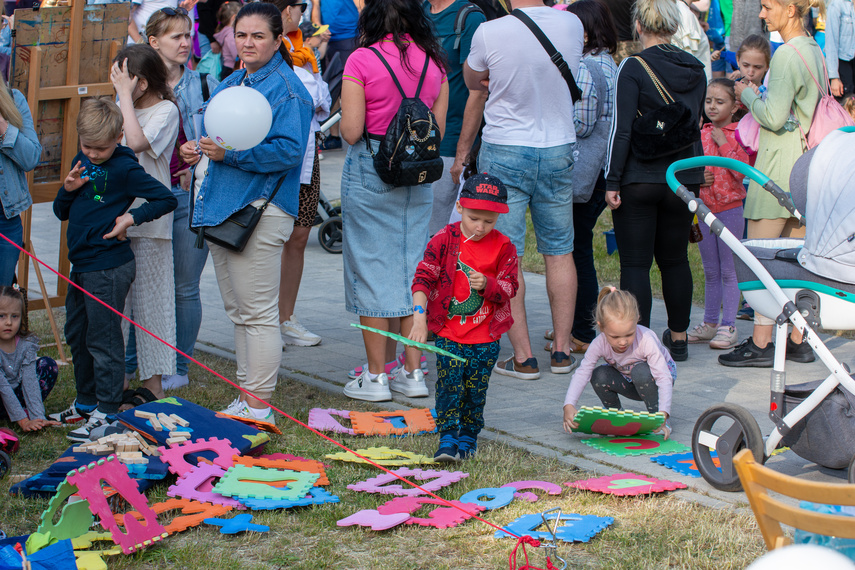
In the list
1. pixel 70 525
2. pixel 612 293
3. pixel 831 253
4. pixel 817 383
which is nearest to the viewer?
pixel 70 525

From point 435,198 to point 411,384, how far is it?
1.46 meters

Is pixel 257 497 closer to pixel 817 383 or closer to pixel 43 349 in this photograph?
pixel 817 383

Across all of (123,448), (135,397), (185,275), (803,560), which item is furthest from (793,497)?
(185,275)

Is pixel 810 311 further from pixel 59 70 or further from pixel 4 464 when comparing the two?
Answer: pixel 59 70

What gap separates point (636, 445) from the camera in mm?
4637

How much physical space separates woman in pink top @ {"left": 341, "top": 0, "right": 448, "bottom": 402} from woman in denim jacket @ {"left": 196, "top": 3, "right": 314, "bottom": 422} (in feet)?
1.38

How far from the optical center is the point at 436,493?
13.1ft

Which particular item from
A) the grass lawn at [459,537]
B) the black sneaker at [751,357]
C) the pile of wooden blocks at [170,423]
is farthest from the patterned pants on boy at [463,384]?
the black sneaker at [751,357]

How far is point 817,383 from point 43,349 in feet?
16.6

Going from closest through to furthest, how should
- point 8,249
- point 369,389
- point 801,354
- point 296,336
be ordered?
A: point 8,249
point 369,389
point 801,354
point 296,336

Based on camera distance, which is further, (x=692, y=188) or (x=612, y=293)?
(x=692, y=188)

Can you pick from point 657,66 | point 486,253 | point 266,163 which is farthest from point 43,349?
point 657,66

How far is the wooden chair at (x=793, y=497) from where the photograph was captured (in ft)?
6.63

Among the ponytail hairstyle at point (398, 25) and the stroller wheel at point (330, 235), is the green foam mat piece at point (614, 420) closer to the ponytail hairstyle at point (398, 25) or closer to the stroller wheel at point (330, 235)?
the ponytail hairstyle at point (398, 25)
